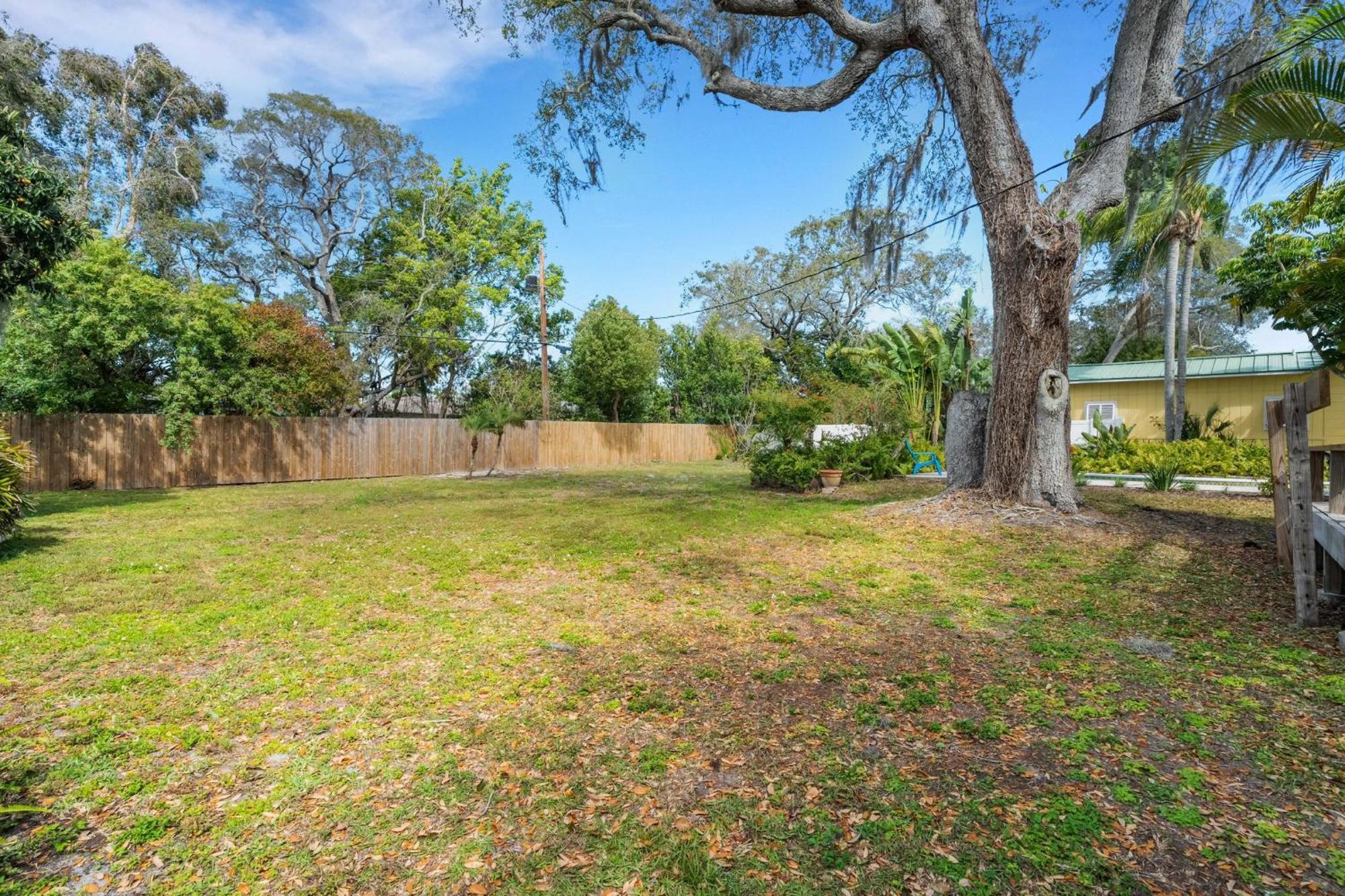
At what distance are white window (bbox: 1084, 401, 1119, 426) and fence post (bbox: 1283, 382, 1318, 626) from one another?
1679cm

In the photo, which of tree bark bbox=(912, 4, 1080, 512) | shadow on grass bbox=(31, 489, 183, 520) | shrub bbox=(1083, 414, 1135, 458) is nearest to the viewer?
tree bark bbox=(912, 4, 1080, 512)

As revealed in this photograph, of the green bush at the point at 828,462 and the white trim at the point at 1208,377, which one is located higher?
the white trim at the point at 1208,377

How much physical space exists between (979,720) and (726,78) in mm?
9233

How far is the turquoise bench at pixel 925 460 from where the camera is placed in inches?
565

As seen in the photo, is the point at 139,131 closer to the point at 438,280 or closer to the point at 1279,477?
the point at 438,280

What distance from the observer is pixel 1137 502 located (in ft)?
29.1

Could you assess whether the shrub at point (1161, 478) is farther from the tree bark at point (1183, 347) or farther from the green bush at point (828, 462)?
the tree bark at point (1183, 347)

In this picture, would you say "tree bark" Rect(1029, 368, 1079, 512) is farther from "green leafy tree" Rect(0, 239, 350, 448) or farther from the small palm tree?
"green leafy tree" Rect(0, 239, 350, 448)

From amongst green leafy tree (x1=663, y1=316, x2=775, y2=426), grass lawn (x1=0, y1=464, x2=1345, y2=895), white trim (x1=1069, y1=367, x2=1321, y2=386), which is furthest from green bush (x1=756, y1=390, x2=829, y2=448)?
green leafy tree (x1=663, y1=316, x2=775, y2=426)

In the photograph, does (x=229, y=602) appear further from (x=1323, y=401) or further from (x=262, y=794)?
(x=1323, y=401)

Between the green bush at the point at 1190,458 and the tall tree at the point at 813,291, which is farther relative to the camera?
the tall tree at the point at 813,291

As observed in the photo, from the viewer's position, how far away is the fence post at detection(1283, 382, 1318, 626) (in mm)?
3770

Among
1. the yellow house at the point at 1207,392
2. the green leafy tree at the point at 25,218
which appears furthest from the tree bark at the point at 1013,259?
the green leafy tree at the point at 25,218

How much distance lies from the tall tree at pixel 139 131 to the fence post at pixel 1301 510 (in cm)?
2796
